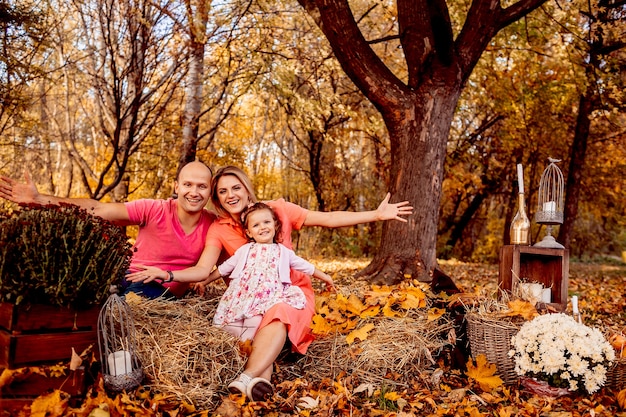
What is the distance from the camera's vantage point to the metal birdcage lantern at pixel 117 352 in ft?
8.46

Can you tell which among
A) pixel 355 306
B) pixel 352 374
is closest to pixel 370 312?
pixel 355 306

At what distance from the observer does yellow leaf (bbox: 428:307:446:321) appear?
3.64 m

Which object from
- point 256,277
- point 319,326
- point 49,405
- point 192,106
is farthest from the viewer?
point 192,106

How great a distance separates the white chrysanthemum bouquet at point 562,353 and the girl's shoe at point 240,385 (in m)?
1.62

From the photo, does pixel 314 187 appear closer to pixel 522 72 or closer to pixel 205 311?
pixel 522 72

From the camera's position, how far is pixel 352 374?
10.7ft

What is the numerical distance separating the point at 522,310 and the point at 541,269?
89 cm

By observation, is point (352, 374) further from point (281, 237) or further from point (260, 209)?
point (260, 209)

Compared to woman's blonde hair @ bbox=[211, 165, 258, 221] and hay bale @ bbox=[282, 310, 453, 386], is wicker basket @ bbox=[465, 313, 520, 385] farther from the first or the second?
woman's blonde hair @ bbox=[211, 165, 258, 221]

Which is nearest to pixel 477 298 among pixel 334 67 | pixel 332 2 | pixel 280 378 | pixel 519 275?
pixel 519 275

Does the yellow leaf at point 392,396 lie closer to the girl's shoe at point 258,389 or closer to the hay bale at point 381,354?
the hay bale at point 381,354

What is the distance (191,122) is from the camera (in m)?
7.50

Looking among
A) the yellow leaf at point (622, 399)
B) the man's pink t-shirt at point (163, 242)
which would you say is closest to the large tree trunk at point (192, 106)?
the man's pink t-shirt at point (163, 242)

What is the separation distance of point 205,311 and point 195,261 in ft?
1.38
